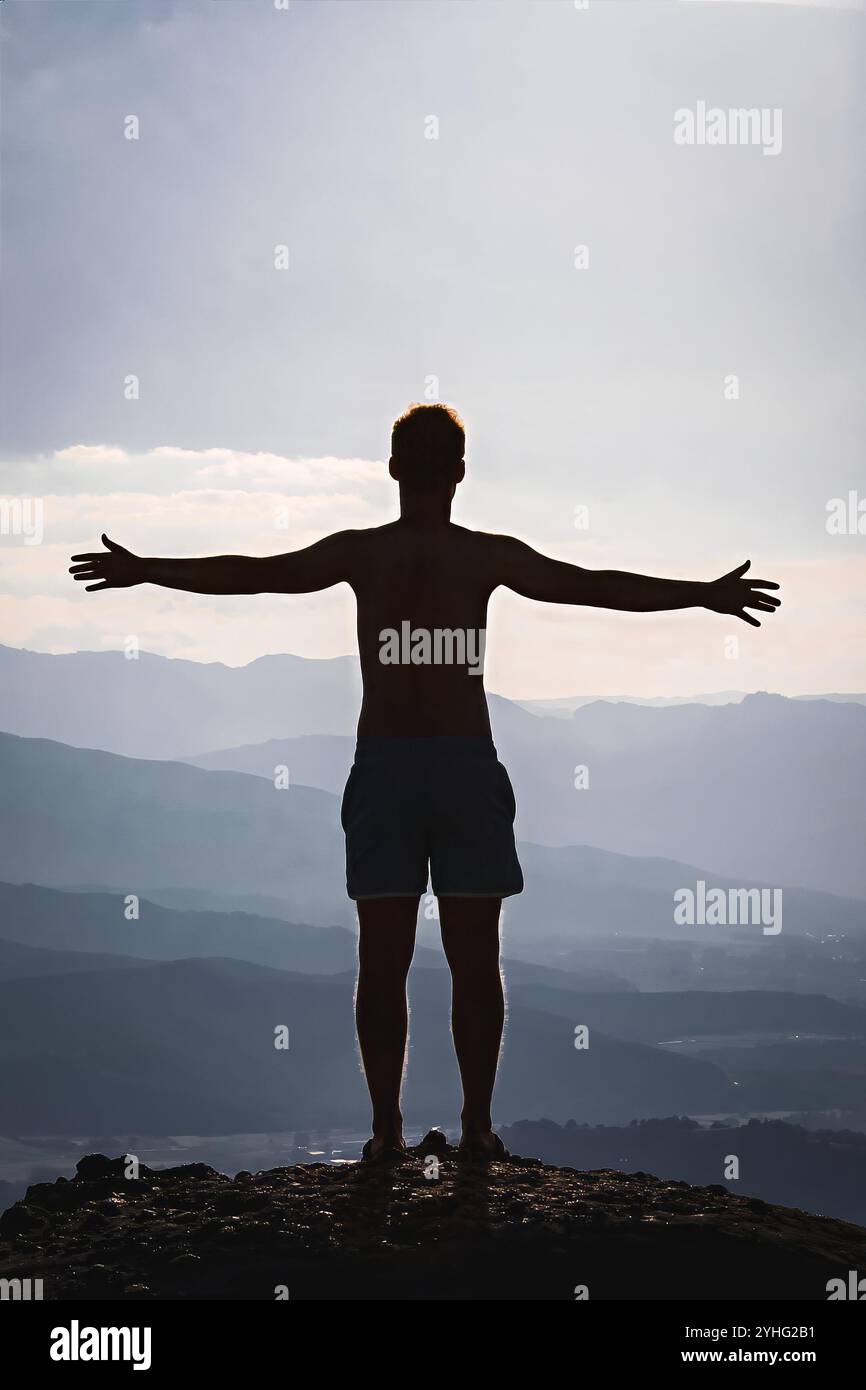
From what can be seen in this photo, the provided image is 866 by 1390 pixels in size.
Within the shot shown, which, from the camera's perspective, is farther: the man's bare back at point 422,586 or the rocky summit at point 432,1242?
the man's bare back at point 422,586

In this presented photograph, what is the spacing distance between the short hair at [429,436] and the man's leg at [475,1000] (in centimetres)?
190

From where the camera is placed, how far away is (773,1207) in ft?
19.1

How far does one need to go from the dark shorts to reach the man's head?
1.13m

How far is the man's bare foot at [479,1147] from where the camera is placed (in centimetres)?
577

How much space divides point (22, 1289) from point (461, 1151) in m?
1.89

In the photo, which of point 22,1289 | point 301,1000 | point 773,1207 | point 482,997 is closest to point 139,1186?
point 22,1289

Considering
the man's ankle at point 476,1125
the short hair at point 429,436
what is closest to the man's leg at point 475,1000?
the man's ankle at point 476,1125

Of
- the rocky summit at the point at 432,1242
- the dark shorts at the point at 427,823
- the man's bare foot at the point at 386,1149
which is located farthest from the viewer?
the man's bare foot at the point at 386,1149

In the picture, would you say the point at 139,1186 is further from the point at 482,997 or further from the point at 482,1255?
the point at 482,1255

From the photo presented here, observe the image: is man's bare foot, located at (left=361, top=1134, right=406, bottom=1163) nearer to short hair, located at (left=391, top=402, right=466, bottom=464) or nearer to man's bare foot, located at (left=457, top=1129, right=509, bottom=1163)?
man's bare foot, located at (left=457, top=1129, right=509, bottom=1163)

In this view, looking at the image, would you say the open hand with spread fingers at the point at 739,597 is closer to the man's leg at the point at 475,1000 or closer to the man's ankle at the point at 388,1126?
the man's leg at the point at 475,1000

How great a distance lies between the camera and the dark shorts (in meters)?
5.58

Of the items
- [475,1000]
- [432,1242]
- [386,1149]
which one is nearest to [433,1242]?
[432,1242]

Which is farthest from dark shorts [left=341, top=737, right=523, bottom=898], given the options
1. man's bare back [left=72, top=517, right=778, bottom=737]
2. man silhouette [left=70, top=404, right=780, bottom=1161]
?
man's bare back [left=72, top=517, right=778, bottom=737]
